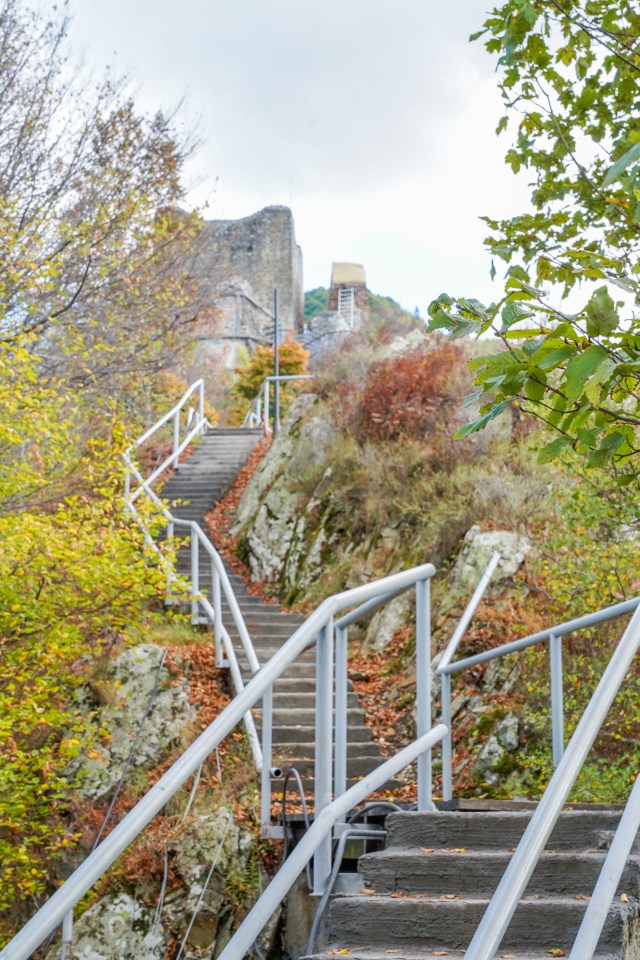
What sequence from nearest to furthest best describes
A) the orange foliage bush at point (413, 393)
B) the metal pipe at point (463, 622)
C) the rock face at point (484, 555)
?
the metal pipe at point (463, 622)
the rock face at point (484, 555)
the orange foliage bush at point (413, 393)

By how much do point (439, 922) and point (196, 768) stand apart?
3.27 feet

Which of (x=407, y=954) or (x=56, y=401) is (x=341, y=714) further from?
(x=56, y=401)

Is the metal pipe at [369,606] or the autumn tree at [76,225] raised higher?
the autumn tree at [76,225]

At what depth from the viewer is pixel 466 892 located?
378 cm

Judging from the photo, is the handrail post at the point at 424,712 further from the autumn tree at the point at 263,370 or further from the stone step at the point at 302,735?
the autumn tree at the point at 263,370

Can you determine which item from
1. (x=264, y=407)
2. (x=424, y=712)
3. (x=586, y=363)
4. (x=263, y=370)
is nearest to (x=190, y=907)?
(x=424, y=712)

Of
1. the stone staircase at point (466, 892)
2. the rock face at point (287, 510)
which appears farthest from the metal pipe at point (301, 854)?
the rock face at point (287, 510)

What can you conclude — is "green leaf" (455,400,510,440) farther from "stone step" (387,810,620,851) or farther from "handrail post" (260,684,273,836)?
"handrail post" (260,684,273,836)

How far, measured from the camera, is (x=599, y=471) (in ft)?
25.2

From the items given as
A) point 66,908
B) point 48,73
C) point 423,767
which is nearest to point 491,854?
point 423,767

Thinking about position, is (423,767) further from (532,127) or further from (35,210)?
(35,210)

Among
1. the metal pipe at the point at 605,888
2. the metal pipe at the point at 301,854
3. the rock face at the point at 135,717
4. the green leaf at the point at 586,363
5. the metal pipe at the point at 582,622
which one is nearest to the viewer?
the green leaf at the point at 586,363

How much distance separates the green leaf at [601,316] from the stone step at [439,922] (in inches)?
71.5

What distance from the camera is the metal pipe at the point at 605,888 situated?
2.34 meters
